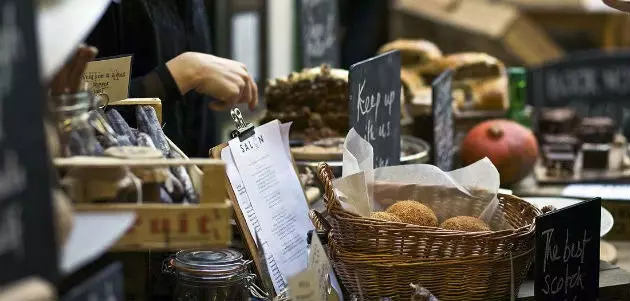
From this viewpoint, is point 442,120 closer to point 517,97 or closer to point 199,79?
point 199,79

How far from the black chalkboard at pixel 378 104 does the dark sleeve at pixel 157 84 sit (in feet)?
1.74

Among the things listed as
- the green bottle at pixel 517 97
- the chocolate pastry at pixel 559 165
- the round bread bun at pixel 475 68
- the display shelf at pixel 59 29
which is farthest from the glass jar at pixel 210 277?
the green bottle at pixel 517 97

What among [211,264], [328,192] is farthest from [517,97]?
[211,264]

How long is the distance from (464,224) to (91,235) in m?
0.85

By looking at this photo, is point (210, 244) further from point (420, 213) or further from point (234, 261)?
point (420, 213)

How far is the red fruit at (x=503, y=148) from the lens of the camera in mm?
3162

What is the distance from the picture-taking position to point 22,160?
1.04 m

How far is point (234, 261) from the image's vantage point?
1.81 m

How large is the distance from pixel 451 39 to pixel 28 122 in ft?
15.6

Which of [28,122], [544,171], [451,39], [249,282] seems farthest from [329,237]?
[451,39]

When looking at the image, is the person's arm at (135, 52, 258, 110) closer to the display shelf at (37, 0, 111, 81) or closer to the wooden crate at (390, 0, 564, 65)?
the display shelf at (37, 0, 111, 81)

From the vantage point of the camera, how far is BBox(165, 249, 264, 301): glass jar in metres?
1.77

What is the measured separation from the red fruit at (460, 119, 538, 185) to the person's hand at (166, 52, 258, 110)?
93cm

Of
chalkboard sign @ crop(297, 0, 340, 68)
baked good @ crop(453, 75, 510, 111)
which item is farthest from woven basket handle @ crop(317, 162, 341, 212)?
chalkboard sign @ crop(297, 0, 340, 68)
